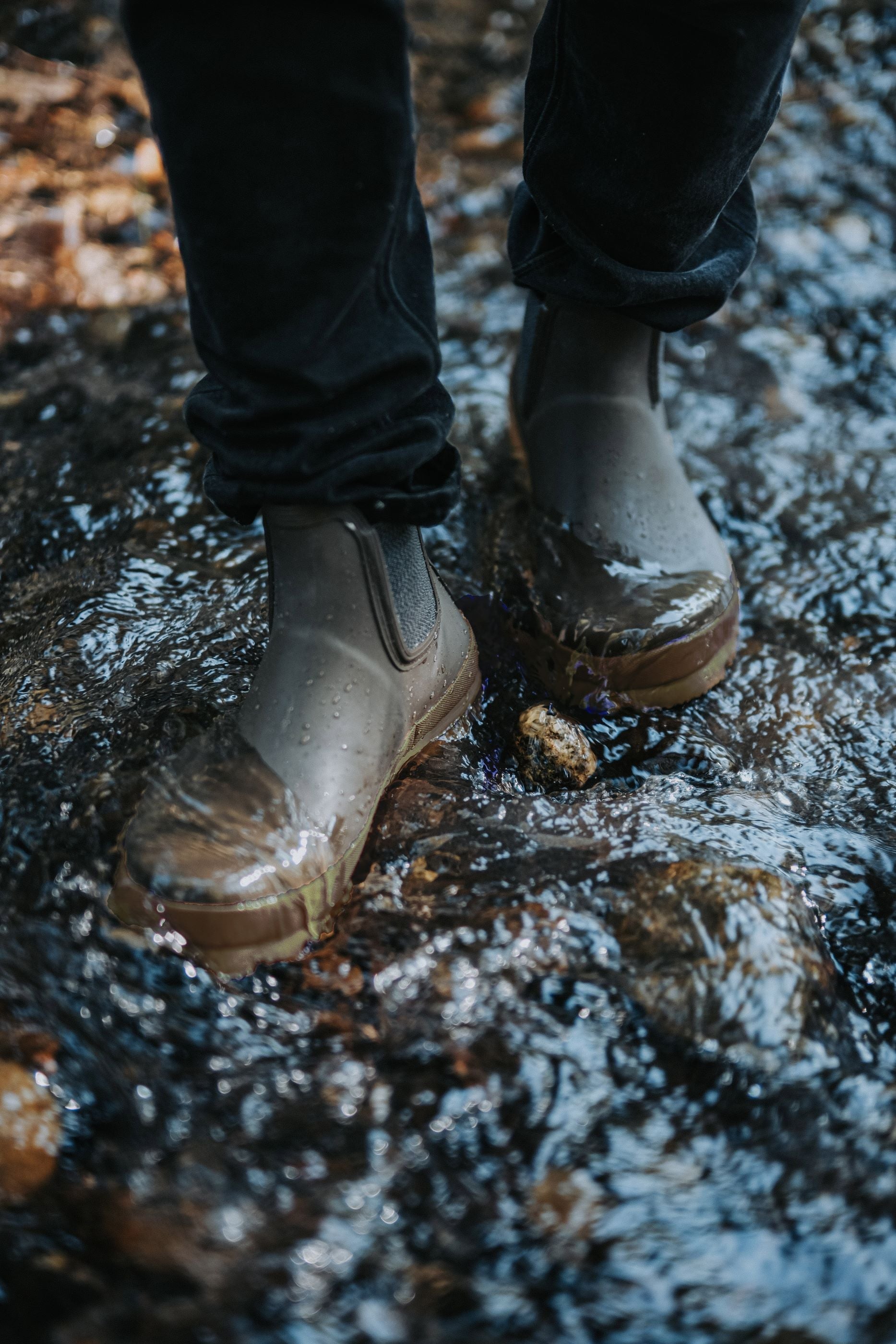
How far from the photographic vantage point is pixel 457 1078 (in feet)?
2.88

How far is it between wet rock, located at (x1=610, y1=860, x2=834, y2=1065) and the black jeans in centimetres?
47

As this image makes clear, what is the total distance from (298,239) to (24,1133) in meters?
0.80

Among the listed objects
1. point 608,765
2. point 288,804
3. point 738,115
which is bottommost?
point 608,765

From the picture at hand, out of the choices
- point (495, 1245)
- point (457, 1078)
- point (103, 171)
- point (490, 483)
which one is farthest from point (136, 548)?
point (103, 171)

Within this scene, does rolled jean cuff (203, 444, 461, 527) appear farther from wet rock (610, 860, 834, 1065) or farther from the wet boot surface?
wet rock (610, 860, 834, 1065)

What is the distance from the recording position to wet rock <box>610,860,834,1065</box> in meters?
0.90

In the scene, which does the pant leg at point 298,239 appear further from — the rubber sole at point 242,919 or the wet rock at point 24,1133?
the wet rock at point 24,1133

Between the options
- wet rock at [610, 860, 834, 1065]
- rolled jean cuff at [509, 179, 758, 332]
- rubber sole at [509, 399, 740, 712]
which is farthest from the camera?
rubber sole at [509, 399, 740, 712]

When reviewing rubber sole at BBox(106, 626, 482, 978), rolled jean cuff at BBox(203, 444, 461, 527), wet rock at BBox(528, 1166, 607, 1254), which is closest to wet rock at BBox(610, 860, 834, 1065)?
wet rock at BBox(528, 1166, 607, 1254)

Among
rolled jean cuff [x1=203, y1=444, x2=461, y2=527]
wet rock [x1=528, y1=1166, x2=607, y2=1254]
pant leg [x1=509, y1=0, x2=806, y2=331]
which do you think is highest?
pant leg [x1=509, y1=0, x2=806, y2=331]

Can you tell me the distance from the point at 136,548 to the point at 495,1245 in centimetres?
111

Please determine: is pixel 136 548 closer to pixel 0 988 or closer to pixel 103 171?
pixel 0 988

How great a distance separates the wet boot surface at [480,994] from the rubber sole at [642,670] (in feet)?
0.10

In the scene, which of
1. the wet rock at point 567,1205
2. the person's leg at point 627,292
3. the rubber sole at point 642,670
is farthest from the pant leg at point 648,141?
the wet rock at point 567,1205
